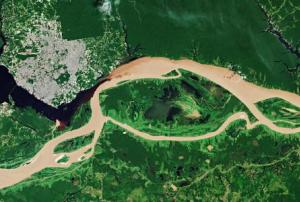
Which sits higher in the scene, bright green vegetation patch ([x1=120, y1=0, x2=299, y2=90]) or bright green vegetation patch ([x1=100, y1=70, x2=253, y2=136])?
bright green vegetation patch ([x1=120, y1=0, x2=299, y2=90])

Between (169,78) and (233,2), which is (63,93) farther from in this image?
(233,2)

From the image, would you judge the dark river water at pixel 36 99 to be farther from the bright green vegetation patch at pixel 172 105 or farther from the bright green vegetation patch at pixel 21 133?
the bright green vegetation patch at pixel 172 105

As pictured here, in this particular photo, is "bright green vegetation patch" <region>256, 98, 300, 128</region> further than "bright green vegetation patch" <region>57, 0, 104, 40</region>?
Yes

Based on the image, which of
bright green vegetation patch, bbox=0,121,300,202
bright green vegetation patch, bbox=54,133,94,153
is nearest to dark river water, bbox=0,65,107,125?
bright green vegetation patch, bbox=54,133,94,153

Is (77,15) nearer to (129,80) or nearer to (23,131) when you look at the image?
(129,80)

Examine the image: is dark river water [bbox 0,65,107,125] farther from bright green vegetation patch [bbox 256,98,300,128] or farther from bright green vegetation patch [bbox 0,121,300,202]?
bright green vegetation patch [bbox 256,98,300,128]
